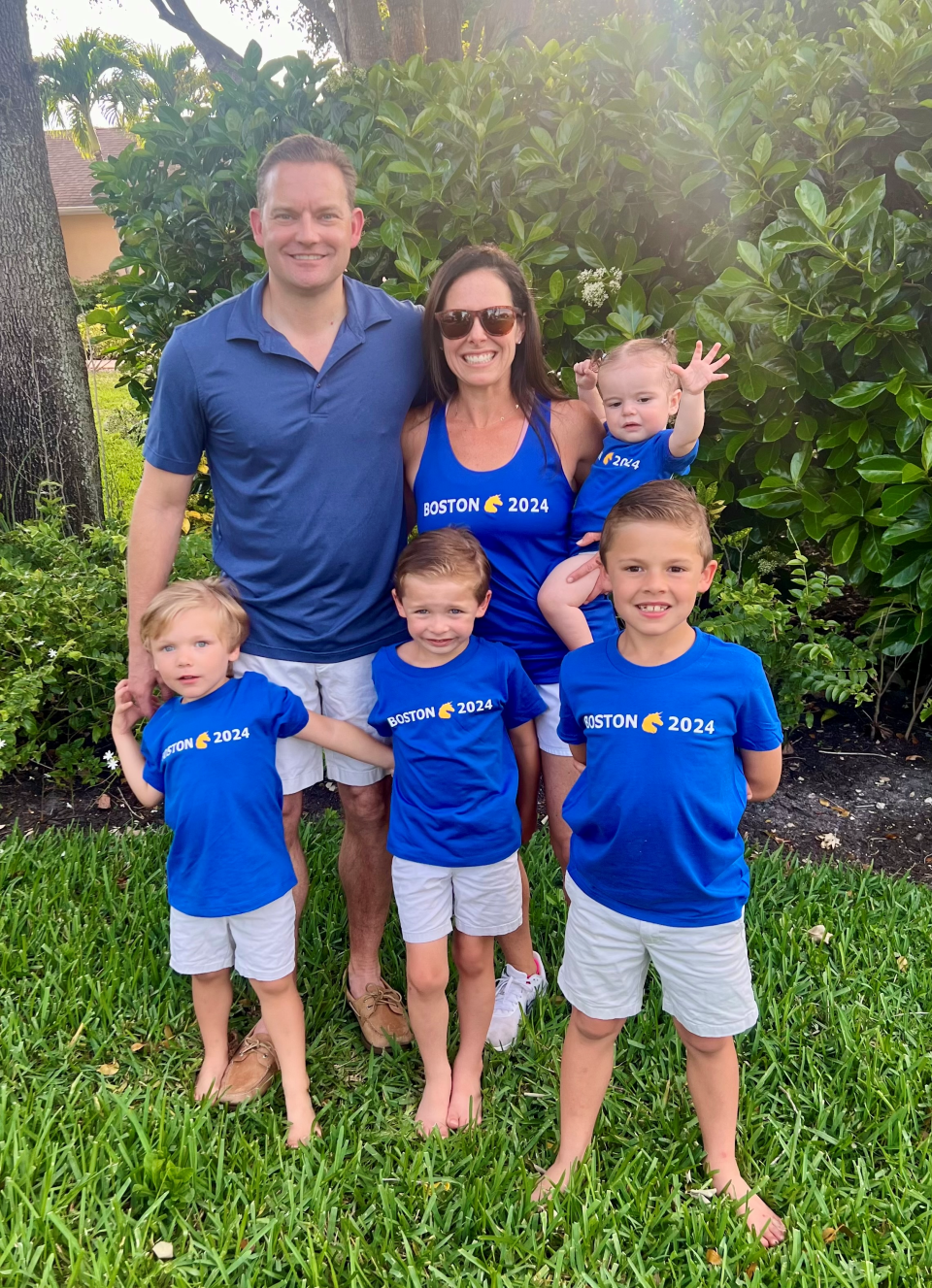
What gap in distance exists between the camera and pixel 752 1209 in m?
2.21

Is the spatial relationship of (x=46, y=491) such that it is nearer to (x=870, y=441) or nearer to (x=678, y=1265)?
(x=870, y=441)

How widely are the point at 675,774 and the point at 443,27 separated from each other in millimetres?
7859

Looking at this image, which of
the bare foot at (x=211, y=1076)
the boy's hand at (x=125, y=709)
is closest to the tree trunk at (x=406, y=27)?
the boy's hand at (x=125, y=709)

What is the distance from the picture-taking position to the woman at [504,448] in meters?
2.51

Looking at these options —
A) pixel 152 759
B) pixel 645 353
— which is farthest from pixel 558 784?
pixel 645 353

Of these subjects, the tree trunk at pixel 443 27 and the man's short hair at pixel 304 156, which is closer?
the man's short hair at pixel 304 156

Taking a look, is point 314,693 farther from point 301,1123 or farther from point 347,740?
point 301,1123

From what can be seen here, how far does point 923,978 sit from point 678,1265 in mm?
1385

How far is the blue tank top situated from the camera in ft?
8.36

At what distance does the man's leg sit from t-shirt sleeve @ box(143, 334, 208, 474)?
1132mm

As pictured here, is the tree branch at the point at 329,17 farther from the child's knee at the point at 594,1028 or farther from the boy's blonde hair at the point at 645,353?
the child's knee at the point at 594,1028

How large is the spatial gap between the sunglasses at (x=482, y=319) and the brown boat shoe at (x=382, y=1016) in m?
2.05

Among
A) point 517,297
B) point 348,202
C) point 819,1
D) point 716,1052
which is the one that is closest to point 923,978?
point 716,1052

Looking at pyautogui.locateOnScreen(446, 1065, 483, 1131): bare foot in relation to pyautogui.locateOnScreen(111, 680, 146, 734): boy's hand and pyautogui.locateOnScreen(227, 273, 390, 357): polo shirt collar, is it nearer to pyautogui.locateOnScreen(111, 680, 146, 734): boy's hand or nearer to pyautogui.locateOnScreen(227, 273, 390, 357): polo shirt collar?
pyautogui.locateOnScreen(111, 680, 146, 734): boy's hand
